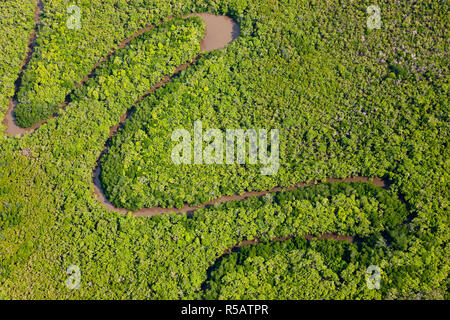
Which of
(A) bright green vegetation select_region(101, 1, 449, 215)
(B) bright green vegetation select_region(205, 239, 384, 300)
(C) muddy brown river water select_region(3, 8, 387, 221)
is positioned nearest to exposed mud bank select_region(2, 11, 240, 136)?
(C) muddy brown river water select_region(3, 8, 387, 221)

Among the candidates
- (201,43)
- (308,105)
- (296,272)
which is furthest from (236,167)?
(201,43)

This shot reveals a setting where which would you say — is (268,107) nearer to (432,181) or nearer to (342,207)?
(342,207)

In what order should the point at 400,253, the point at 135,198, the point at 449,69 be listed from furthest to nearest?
the point at 449,69, the point at 135,198, the point at 400,253

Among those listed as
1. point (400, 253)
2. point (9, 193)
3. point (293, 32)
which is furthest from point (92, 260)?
point (293, 32)

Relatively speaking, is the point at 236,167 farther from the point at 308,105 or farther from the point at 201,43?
the point at 201,43

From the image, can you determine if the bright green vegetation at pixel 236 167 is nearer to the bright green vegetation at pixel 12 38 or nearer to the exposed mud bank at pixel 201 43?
the bright green vegetation at pixel 12 38

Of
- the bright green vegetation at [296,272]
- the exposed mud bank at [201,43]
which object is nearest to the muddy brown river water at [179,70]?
the exposed mud bank at [201,43]
